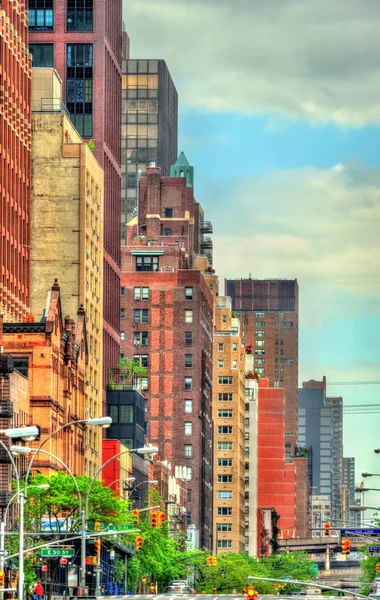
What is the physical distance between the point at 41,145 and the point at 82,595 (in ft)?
253

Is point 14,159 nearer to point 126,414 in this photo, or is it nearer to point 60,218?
point 60,218

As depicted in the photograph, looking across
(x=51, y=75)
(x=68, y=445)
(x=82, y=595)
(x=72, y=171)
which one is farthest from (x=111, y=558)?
(x=82, y=595)

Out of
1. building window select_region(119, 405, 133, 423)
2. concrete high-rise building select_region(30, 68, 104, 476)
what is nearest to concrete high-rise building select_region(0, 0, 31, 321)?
concrete high-rise building select_region(30, 68, 104, 476)

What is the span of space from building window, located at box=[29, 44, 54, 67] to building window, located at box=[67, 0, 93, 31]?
3.45 meters

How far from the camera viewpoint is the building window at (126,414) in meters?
198

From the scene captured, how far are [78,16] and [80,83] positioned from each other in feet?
25.3

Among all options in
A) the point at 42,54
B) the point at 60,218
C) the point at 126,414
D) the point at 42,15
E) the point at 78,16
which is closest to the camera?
the point at 60,218

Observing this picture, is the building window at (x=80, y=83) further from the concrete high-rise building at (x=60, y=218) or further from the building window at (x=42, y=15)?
the concrete high-rise building at (x=60, y=218)

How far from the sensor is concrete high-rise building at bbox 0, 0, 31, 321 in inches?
5950

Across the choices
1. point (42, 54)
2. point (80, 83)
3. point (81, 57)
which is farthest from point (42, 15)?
point (80, 83)

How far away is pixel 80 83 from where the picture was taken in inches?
7633

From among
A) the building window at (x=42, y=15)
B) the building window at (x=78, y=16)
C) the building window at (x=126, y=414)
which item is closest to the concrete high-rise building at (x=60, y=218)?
the building window at (x=78, y=16)

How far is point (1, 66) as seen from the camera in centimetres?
15012

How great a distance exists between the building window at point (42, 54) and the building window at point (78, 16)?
345cm
